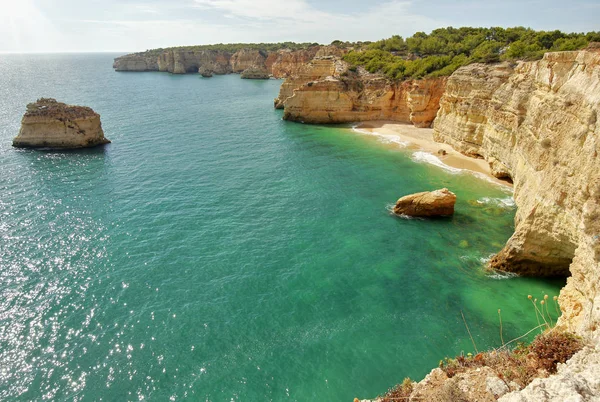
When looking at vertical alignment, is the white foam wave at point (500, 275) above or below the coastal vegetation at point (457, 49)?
below

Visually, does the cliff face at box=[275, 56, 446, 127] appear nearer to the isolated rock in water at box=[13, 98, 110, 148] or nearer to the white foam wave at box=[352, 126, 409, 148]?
the white foam wave at box=[352, 126, 409, 148]

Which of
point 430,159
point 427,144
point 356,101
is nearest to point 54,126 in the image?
point 356,101

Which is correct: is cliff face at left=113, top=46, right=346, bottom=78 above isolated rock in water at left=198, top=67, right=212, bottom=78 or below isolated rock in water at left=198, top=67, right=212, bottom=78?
above

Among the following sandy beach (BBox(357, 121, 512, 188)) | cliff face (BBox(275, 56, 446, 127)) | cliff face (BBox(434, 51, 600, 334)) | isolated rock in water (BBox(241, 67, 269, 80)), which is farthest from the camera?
isolated rock in water (BBox(241, 67, 269, 80))

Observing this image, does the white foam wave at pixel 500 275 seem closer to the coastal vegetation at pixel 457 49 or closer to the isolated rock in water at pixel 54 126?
the coastal vegetation at pixel 457 49

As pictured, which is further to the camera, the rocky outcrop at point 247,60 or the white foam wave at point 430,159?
the rocky outcrop at point 247,60

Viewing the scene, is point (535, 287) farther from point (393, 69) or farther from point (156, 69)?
point (156, 69)

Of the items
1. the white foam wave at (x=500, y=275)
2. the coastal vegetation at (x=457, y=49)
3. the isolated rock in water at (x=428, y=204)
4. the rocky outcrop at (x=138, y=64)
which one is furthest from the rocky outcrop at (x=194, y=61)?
the white foam wave at (x=500, y=275)

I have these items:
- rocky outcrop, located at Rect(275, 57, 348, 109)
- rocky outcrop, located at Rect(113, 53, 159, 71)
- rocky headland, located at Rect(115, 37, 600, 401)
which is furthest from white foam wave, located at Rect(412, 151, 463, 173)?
rocky outcrop, located at Rect(113, 53, 159, 71)

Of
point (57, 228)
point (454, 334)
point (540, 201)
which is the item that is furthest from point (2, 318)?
point (540, 201)
